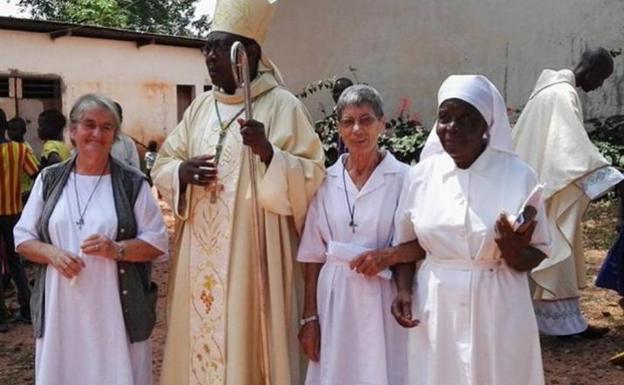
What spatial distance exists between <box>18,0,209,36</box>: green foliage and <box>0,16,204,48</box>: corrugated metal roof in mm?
6123

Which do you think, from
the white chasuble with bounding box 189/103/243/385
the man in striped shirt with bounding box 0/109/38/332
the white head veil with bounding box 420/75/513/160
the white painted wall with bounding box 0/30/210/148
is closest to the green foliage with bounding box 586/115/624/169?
the man in striped shirt with bounding box 0/109/38/332

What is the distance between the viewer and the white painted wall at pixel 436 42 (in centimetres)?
1122

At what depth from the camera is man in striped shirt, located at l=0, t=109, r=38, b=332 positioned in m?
6.61

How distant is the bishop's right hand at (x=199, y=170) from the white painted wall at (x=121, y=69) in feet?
41.5

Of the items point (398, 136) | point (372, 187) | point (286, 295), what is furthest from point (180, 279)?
point (398, 136)

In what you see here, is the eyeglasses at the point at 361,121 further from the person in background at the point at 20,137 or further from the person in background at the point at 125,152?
the person in background at the point at 20,137

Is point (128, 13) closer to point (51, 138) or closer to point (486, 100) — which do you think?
point (51, 138)

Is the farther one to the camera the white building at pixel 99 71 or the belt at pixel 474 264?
the white building at pixel 99 71

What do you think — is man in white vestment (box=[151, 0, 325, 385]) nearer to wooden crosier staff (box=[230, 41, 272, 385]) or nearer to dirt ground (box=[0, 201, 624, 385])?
wooden crosier staff (box=[230, 41, 272, 385])

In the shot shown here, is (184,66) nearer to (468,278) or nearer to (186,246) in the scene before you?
(186,246)

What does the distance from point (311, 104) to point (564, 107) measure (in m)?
8.39

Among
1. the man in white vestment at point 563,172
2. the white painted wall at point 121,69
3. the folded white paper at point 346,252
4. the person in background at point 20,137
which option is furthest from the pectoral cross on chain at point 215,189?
the white painted wall at point 121,69

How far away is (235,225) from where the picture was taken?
Result: 3.60 meters

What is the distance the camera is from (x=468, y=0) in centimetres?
1192
